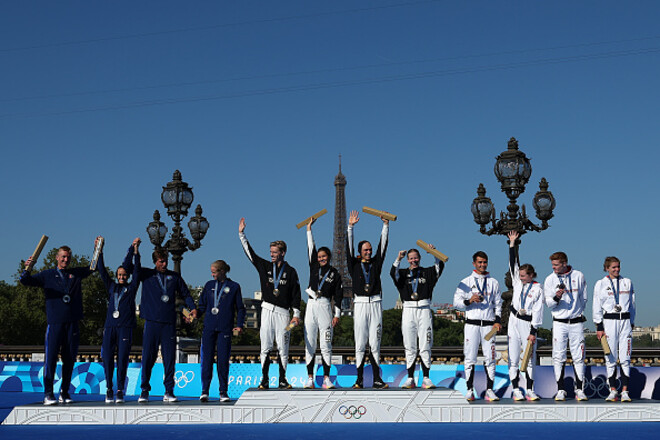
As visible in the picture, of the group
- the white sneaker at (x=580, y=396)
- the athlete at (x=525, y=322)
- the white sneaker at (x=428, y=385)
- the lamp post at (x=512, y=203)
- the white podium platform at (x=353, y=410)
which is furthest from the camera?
the lamp post at (x=512, y=203)

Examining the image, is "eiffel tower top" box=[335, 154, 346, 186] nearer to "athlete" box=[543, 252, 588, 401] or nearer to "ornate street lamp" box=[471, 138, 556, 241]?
"ornate street lamp" box=[471, 138, 556, 241]

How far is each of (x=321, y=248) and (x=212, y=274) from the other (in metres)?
1.91

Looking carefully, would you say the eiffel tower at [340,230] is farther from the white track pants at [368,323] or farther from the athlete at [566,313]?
the white track pants at [368,323]

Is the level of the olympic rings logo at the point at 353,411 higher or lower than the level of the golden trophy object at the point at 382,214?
lower

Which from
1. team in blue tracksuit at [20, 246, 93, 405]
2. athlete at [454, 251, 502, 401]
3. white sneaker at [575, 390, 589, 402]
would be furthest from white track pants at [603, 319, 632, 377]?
team in blue tracksuit at [20, 246, 93, 405]

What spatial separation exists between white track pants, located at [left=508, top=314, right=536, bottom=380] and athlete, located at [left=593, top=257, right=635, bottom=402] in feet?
3.78

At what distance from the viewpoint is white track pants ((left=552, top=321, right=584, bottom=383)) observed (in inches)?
460

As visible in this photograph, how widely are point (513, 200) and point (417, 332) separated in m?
6.44

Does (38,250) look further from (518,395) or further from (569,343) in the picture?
(569,343)

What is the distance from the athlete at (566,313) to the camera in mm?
11633

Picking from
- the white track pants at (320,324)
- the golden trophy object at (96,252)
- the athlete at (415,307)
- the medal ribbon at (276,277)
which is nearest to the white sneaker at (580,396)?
the athlete at (415,307)

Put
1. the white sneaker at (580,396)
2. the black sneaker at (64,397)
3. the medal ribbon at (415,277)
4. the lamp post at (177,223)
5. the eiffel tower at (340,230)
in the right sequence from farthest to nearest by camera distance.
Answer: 1. the eiffel tower at (340,230)
2. the lamp post at (177,223)
3. the medal ribbon at (415,277)
4. the white sneaker at (580,396)
5. the black sneaker at (64,397)

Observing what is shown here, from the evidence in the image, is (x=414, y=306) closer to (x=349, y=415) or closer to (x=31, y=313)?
(x=349, y=415)

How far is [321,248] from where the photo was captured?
11.8 metres
